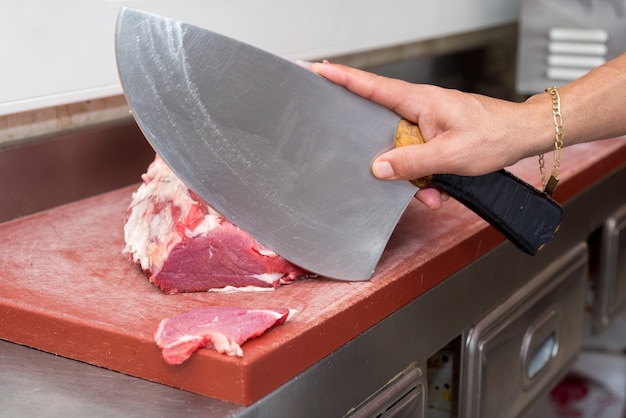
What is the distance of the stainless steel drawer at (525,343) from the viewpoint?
1438 millimetres

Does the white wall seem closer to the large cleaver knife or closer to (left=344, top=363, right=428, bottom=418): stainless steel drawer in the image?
the large cleaver knife

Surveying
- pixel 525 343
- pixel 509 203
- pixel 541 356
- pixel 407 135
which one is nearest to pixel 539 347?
pixel 541 356

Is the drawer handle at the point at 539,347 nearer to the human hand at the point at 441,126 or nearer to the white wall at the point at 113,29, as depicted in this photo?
the human hand at the point at 441,126

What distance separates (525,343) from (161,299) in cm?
77

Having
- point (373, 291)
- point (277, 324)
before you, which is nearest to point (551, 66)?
point (373, 291)

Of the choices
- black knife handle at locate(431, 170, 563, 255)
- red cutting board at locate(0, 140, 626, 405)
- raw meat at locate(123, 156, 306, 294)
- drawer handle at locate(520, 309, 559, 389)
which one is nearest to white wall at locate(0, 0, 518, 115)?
red cutting board at locate(0, 140, 626, 405)

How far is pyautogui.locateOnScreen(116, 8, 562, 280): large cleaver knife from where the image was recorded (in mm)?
996

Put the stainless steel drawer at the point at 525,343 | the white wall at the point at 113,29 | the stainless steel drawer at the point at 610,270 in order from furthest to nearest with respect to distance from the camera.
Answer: the stainless steel drawer at the point at 610,270 → the stainless steel drawer at the point at 525,343 → the white wall at the point at 113,29

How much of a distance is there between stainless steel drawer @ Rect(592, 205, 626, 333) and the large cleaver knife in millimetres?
793

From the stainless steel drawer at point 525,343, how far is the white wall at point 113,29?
676 mm

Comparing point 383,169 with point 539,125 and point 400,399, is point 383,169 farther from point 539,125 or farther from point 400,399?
point 400,399


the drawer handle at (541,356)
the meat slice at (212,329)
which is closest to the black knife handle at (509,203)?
the meat slice at (212,329)

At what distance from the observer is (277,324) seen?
1016 mm

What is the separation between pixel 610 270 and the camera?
2006 mm
